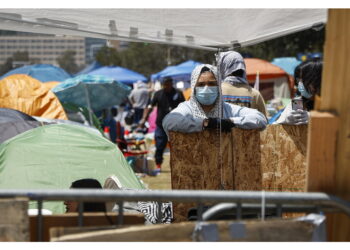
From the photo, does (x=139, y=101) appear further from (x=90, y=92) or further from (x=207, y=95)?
(x=207, y=95)

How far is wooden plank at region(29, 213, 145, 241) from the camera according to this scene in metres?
2.26

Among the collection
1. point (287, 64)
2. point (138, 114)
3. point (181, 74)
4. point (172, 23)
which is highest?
point (287, 64)

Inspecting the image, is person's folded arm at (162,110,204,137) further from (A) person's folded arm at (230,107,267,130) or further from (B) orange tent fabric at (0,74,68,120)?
(B) orange tent fabric at (0,74,68,120)

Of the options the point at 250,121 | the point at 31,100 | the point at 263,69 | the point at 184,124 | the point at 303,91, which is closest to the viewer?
the point at 184,124

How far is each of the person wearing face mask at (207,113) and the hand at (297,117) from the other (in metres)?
0.19

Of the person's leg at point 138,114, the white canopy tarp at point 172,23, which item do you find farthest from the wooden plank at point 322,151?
the person's leg at point 138,114

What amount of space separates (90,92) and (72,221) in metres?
13.0

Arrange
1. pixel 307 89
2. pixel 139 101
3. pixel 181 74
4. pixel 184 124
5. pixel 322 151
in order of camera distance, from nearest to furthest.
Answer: pixel 322 151 < pixel 184 124 < pixel 307 89 < pixel 139 101 < pixel 181 74

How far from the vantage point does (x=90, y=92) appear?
15172 millimetres

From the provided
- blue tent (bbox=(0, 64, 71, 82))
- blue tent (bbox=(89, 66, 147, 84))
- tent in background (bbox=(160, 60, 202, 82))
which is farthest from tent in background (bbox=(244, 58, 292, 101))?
blue tent (bbox=(89, 66, 147, 84))

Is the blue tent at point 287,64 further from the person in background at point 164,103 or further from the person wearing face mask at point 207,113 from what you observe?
the person wearing face mask at point 207,113

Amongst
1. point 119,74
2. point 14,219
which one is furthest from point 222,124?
point 119,74

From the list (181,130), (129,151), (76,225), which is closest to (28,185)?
(181,130)

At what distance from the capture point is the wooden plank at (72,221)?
2.26m
